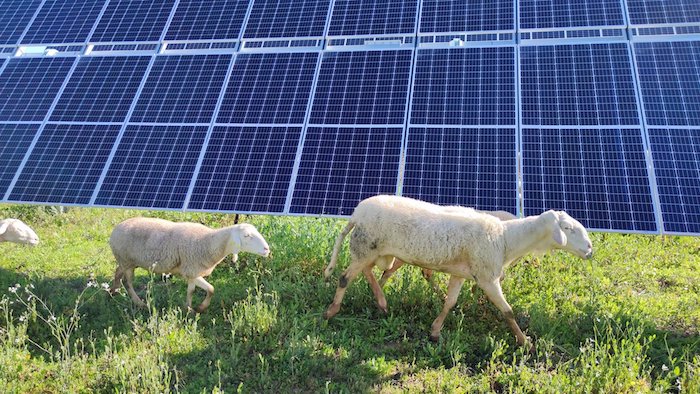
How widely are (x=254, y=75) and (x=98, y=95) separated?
326cm

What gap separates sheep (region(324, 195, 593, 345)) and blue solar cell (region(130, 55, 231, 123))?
4878mm

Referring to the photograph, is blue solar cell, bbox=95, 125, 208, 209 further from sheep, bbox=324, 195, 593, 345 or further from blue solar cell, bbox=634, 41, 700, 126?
blue solar cell, bbox=634, 41, 700, 126

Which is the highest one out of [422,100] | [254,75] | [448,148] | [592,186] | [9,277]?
[254,75]

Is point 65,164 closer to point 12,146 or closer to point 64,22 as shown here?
point 12,146

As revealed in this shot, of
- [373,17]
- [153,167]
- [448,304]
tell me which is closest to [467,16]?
[373,17]

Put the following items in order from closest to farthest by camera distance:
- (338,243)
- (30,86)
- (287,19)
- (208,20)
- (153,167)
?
(338,243), (153,167), (30,86), (287,19), (208,20)

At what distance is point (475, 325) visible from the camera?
8469mm

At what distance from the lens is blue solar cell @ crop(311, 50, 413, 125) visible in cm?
1084

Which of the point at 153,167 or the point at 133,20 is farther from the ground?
the point at 133,20

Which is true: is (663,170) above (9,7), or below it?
below

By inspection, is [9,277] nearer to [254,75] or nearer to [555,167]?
[254,75]

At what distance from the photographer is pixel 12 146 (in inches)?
464

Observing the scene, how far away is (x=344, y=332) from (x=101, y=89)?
774 centimetres

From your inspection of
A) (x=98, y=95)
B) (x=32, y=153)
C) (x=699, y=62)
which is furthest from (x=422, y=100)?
(x=32, y=153)
